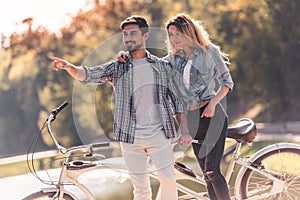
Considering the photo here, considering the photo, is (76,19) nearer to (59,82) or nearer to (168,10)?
(59,82)

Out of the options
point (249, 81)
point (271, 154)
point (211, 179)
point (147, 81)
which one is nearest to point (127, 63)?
point (147, 81)

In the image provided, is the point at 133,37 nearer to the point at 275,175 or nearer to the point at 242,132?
the point at 242,132

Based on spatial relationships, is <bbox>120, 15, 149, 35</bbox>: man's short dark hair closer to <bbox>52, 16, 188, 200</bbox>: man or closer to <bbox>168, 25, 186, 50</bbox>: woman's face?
<bbox>52, 16, 188, 200</bbox>: man

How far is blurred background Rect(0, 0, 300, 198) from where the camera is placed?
6688 millimetres

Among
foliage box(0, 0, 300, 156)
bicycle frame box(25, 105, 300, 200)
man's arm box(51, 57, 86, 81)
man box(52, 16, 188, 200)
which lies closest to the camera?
man's arm box(51, 57, 86, 81)

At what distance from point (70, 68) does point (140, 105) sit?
1.11ft

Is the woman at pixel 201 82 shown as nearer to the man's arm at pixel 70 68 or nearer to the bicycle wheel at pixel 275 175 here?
the bicycle wheel at pixel 275 175

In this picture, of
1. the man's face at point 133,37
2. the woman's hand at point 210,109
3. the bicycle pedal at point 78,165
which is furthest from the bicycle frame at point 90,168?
the man's face at point 133,37

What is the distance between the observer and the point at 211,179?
110 inches

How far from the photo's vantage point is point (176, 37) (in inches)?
104

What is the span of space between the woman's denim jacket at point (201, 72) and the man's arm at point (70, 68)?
470 millimetres

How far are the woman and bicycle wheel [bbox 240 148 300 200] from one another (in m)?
0.35

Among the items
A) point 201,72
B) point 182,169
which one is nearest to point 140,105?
point 201,72

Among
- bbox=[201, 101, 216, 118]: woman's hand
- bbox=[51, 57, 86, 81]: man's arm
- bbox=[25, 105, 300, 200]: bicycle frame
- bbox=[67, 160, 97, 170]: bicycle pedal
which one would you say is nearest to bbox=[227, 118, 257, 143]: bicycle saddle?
bbox=[25, 105, 300, 200]: bicycle frame
